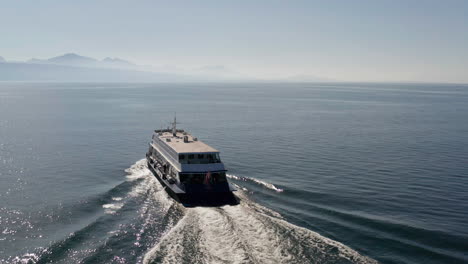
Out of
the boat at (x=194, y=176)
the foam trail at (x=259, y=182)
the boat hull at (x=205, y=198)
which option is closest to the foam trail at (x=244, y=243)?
the boat hull at (x=205, y=198)

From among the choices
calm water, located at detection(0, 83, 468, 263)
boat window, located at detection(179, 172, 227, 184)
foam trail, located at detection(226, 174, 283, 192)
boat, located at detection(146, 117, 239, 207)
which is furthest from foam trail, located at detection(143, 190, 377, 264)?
foam trail, located at detection(226, 174, 283, 192)

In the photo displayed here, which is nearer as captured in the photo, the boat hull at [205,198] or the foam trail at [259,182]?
the boat hull at [205,198]

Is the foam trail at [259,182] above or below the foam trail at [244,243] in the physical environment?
above

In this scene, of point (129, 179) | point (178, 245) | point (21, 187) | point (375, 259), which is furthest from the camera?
point (129, 179)

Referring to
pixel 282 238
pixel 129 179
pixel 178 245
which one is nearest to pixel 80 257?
pixel 178 245

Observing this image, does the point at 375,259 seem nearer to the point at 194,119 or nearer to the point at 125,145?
the point at 125,145

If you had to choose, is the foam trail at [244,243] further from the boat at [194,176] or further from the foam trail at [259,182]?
the foam trail at [259,182]
